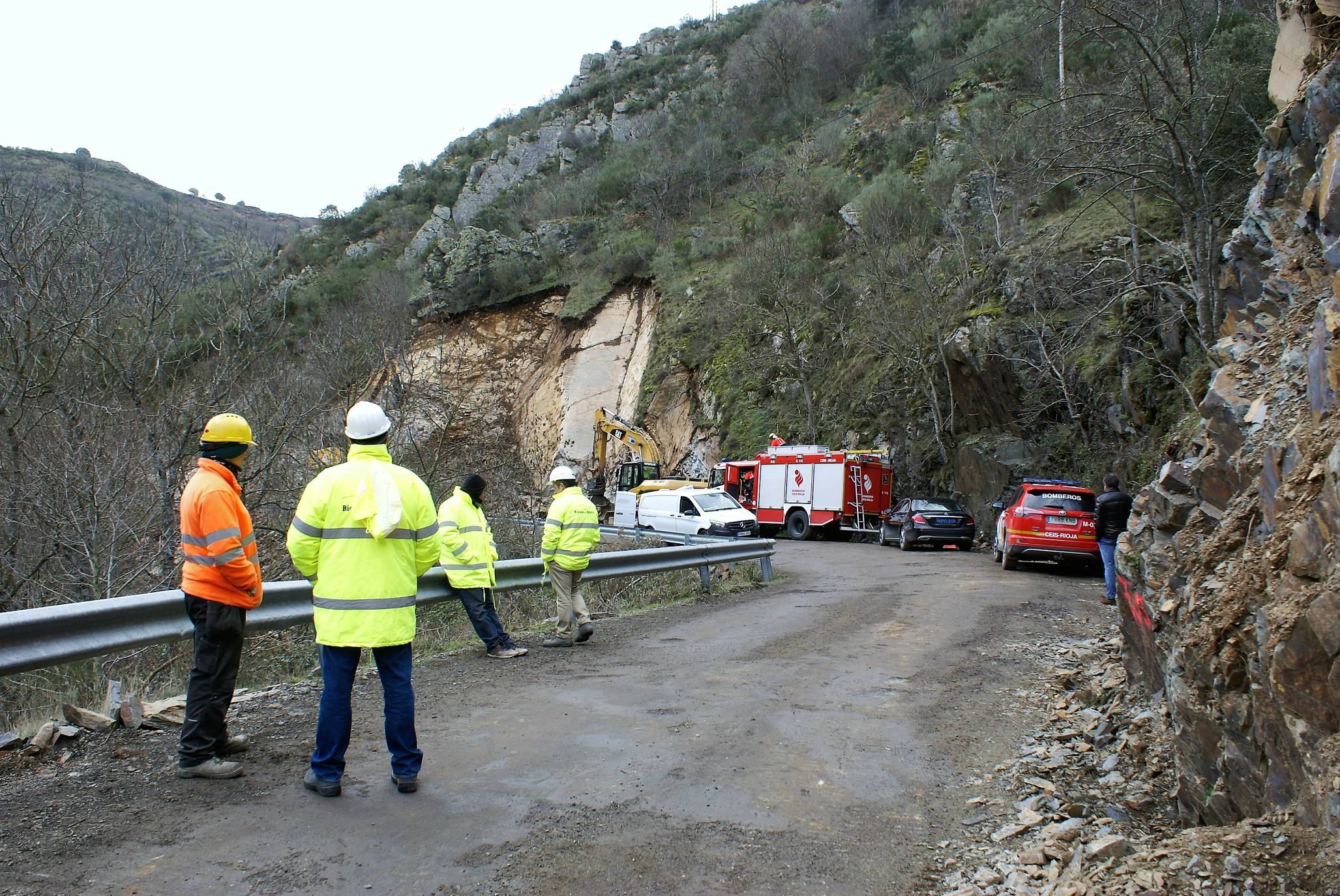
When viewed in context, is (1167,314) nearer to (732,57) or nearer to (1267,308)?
(1267,308)

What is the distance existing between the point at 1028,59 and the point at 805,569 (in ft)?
112

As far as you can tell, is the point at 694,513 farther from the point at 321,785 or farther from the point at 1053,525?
the point at 321,785

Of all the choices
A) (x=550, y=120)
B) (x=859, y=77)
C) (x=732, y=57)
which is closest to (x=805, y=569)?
(x=859, y=77)

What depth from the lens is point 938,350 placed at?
2827 centimetres

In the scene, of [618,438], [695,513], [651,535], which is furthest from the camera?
[618,438]

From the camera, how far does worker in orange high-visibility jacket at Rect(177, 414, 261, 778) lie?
4.45 metres

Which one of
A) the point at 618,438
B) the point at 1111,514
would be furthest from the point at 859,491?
the point at 1111,514

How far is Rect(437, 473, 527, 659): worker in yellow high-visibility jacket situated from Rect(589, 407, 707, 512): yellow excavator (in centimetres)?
1942

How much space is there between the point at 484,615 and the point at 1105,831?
5.57 metres

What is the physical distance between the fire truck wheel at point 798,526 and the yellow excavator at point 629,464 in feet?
10.1

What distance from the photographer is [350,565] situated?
4.25 m

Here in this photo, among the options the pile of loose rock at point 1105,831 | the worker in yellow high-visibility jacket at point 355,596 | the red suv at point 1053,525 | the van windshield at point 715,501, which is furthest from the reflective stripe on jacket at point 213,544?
the van windshield at point 715,501

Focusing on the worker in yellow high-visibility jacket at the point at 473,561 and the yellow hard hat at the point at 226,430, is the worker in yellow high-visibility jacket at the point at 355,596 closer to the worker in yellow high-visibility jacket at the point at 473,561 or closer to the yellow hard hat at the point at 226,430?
the yellow hard hat at the point at 226,430

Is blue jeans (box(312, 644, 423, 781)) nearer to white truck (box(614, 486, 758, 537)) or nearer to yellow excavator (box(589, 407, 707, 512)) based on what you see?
white truck (box(614, 486, 758, 537))
